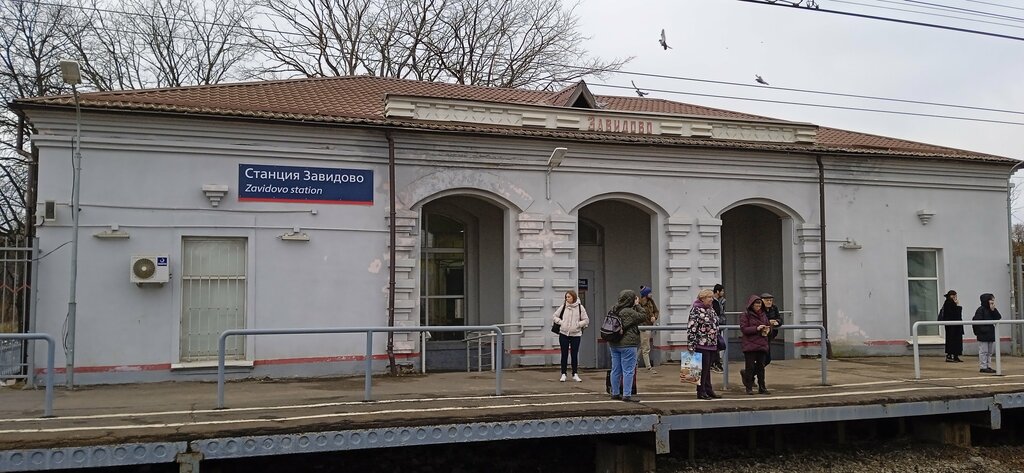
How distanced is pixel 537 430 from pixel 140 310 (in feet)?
23.4

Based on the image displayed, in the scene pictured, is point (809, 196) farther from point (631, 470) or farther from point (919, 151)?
point (631, 470)

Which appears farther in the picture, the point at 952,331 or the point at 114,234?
the point at 952,331

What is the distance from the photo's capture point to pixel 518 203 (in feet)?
49.1

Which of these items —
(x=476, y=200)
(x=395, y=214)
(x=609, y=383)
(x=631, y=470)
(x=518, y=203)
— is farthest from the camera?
(x=476, y=200)

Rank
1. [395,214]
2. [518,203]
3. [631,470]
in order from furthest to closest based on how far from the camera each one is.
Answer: [518,203] < [395,214] < [631,470]

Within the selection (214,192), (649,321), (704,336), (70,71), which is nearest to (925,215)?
(649,321)

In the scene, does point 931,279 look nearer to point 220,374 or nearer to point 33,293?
point 220,374

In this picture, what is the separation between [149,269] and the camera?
12594 millimetres

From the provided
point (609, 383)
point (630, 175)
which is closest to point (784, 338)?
point (630, 175)

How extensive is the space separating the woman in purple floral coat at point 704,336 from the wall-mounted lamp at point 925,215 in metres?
9.32

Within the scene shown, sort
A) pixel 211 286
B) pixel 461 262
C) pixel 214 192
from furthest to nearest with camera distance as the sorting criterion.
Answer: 1. pixel 461 262
2. pixel 211 286
3. pixel 214 192

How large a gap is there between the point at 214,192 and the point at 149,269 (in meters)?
1.55

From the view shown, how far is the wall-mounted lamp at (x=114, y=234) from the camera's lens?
12500 mm

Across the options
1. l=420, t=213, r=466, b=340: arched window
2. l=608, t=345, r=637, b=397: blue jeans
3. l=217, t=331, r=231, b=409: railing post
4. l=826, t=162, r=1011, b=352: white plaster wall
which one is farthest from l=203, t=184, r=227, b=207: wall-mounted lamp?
l=826, t=162, r=1011, b=352: white plaster wall
